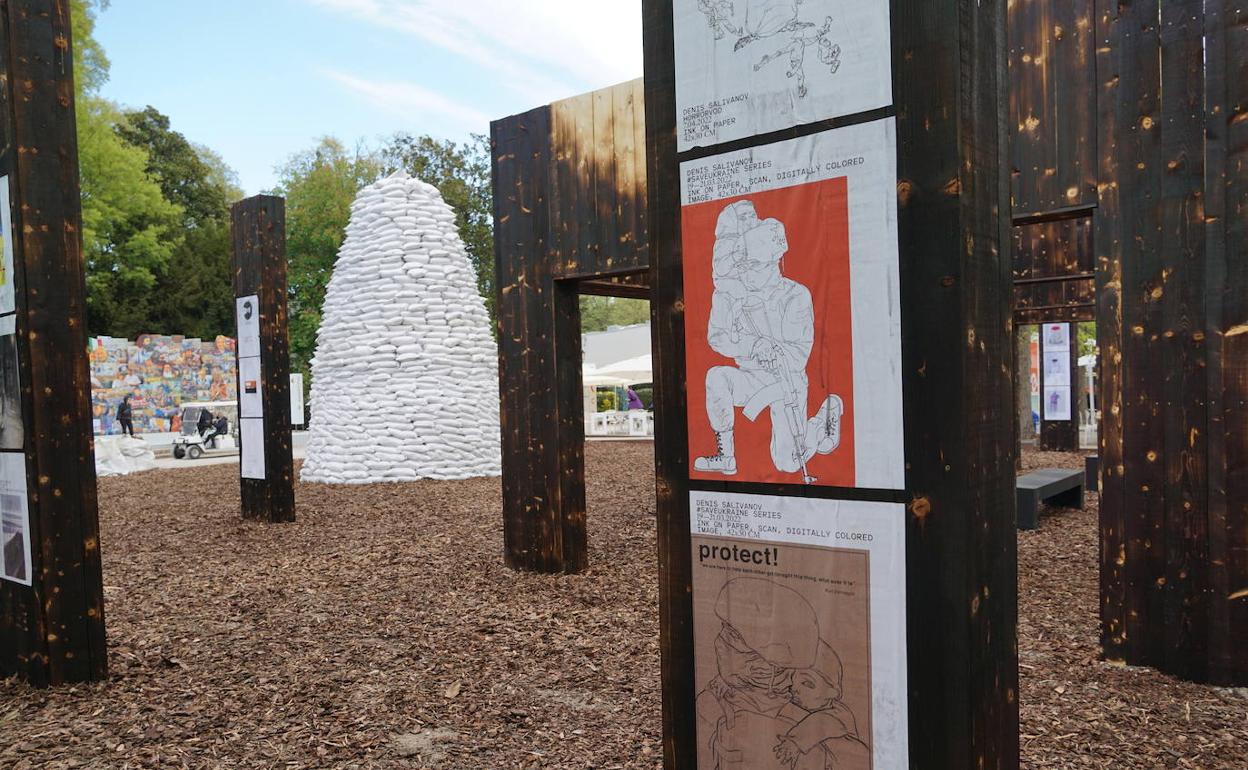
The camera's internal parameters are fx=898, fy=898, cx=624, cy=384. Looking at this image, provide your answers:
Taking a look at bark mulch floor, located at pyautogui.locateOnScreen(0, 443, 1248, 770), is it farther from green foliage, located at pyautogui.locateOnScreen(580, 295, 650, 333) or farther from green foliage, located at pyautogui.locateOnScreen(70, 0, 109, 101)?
green foliage, located at pyautogui.locateOnScreen(580, 295, 650, 333)

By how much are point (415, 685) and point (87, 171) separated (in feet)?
90.8

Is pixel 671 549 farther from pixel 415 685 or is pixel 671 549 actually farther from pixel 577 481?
pixel 577 481

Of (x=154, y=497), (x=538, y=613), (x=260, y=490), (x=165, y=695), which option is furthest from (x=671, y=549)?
(x=154, y=497)

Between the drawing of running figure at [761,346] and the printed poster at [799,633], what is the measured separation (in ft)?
0.47

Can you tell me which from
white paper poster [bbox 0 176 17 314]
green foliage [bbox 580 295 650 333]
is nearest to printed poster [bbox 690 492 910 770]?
white paper poster [bbox 0 176 17 314]

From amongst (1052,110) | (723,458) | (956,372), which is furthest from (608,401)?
(956,372)

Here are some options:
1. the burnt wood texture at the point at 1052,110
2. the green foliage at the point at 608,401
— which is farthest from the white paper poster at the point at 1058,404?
the green foliage at the point at 608,401

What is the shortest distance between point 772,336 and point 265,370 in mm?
9126

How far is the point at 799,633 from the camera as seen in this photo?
7.17 feet

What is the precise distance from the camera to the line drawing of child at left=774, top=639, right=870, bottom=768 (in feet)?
6.93

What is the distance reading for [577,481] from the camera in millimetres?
7242

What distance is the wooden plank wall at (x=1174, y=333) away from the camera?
4.19 metres

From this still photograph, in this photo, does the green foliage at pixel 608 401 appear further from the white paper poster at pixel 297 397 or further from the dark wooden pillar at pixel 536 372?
the dark wooden pillar at pixel 536 372

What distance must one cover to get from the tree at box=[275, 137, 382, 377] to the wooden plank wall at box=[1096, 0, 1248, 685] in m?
29.1
